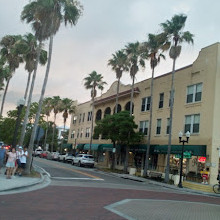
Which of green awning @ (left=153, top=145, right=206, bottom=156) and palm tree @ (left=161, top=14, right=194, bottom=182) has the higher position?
palm tree @ (left=161, top=14, right=194, bottom=182)

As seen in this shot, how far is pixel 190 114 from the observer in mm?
28391

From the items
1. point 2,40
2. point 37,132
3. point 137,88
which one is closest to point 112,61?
point 137,88

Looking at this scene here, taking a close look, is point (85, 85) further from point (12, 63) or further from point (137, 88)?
point (12, 63)

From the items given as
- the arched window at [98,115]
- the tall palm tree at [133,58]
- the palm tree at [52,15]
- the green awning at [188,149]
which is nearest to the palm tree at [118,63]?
the tall palm tree at [133,58]

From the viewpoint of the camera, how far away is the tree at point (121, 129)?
32.2m

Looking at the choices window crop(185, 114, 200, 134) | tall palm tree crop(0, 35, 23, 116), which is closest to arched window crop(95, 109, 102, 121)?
tall palm tree crop(0, 35, 23, 116)

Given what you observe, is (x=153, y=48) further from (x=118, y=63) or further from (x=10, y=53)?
(x=10, y=53)

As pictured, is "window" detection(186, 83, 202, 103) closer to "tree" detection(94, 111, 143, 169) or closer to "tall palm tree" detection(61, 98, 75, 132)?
"tree" detection(94, 111, 143, 169)

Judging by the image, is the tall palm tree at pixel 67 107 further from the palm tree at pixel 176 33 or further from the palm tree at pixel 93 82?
the palm tree at pixel 176 33

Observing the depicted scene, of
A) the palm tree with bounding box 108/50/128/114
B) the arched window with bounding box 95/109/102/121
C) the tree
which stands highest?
the palm tree with bounding box 108/50/128/114

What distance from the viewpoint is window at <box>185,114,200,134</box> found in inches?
1084

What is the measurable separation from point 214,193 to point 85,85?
29375mm

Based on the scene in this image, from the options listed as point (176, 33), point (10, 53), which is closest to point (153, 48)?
point (176, 33)

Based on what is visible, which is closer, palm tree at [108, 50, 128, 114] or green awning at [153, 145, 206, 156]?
green awning at [153, 145, 206, 156]
